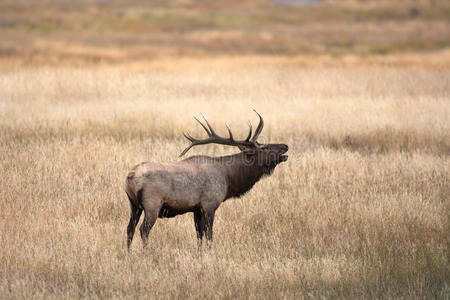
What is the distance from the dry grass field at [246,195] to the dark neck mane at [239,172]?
2.07ft

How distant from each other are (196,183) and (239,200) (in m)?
2.60

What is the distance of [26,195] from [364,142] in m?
7.78

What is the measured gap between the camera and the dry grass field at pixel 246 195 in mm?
7105

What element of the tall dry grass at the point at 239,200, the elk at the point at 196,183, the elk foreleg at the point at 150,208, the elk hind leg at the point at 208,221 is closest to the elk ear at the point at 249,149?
the elk at the point at 196,183

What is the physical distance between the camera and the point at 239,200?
999 cm

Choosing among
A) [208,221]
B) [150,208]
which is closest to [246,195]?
[208,221]

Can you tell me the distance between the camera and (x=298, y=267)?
7270 millimetres

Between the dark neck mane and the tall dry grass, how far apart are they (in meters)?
0.63

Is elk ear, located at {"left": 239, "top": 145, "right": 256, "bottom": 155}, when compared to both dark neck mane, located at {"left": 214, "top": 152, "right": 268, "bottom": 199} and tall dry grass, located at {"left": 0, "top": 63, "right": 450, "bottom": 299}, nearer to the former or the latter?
dark neck mane, located at {"left": 214, "top": 152, "right": 268, "bottom": 199}

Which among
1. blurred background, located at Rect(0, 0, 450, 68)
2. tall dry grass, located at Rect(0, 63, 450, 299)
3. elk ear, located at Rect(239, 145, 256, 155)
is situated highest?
blurred background, located at Rect(0, 0, 450, 68)

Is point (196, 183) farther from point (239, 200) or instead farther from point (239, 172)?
point (239, 200)

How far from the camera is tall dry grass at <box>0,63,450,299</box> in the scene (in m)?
7.06

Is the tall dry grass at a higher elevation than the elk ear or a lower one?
lower

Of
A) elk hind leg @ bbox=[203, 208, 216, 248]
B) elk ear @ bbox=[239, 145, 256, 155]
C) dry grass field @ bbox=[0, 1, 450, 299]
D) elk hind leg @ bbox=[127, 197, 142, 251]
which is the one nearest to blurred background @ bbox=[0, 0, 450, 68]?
dry grass field @ bbox=[0, 1, 450, 299]
